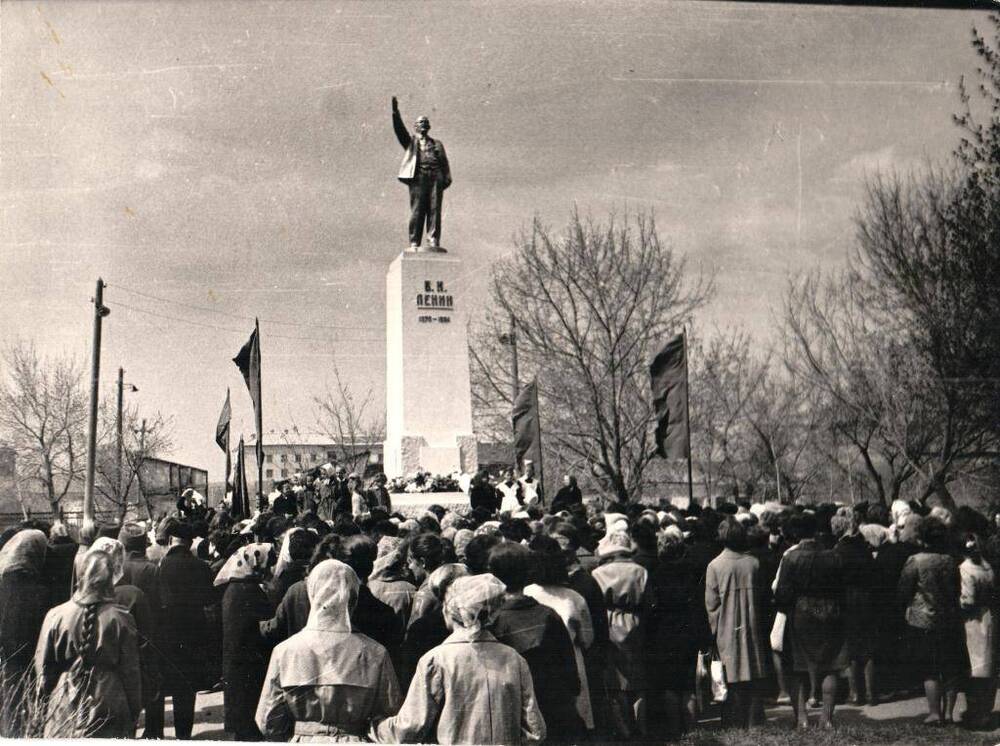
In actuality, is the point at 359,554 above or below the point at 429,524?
below

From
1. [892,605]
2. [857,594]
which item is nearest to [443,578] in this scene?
[857,594]

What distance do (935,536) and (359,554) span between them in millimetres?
4438

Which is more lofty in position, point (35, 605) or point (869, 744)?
point (35, 605)

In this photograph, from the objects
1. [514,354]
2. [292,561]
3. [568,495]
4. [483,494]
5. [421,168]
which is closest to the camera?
[292,561]

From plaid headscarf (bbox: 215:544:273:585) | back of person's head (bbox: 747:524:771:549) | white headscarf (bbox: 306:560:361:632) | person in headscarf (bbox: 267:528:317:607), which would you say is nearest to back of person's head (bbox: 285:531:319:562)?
person in headscarf (bbox: 267:528:317:607)

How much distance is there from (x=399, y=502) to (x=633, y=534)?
988 centimetres

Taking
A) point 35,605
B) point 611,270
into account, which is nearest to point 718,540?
point 35,605

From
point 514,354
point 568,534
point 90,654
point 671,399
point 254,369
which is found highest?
point 514,354

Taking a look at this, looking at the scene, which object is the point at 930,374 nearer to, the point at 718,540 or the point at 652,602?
the point at 718,540

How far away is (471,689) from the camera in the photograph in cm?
433

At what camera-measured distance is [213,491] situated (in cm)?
4997

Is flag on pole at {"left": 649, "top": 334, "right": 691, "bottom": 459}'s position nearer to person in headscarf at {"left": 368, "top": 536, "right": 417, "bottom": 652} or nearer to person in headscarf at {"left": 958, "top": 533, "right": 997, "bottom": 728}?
person in headscarf at {"left": 958, "top": 533, "right": 997, "bottom": 728}

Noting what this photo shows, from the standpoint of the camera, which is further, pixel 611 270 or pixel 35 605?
pixel 611 270

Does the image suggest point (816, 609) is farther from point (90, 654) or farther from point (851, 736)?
point (90, 654)
